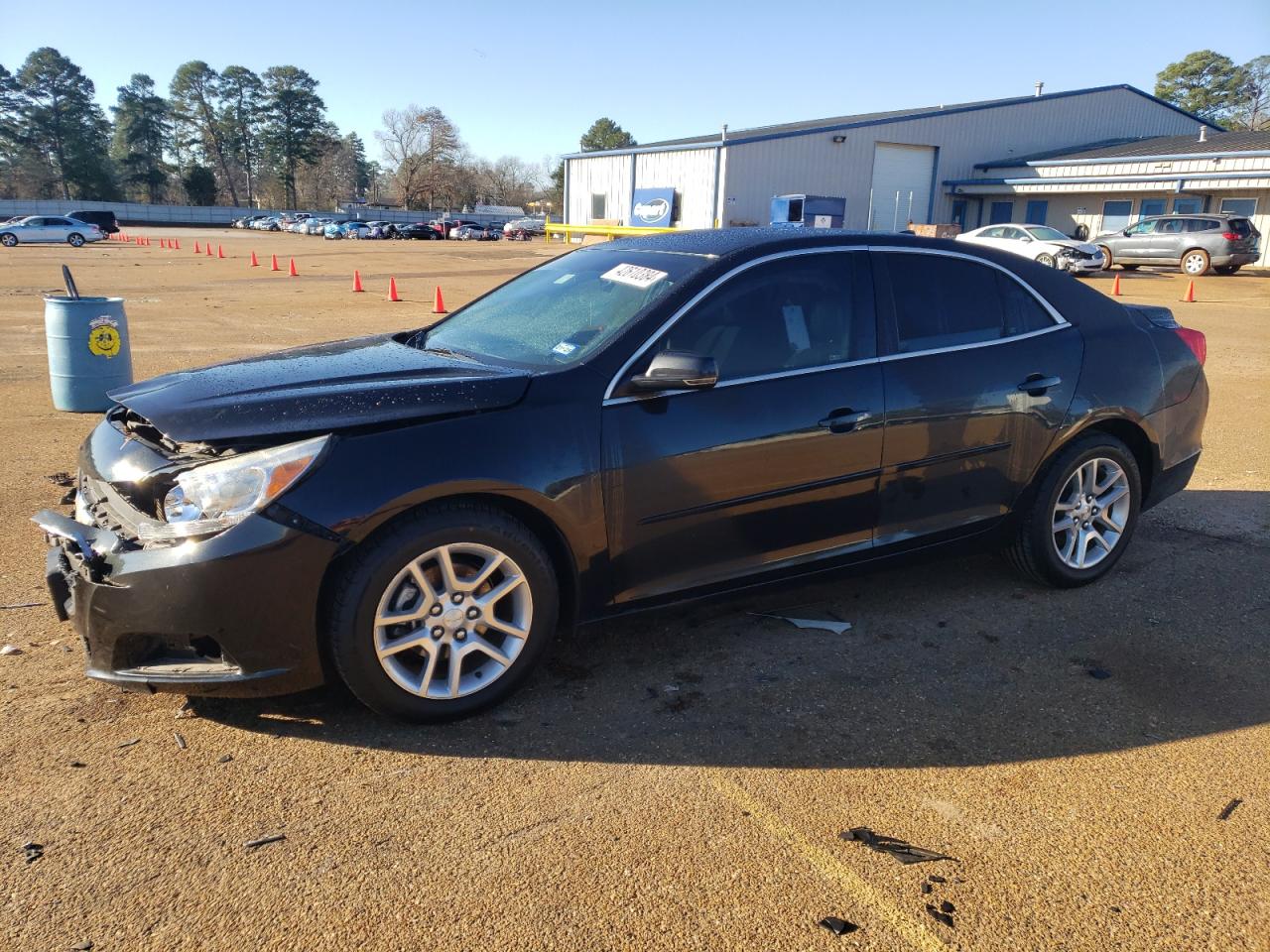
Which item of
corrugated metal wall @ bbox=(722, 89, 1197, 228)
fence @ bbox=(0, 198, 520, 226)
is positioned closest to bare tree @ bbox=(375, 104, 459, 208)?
fence @ bbox=(0, 198, 520, 226)

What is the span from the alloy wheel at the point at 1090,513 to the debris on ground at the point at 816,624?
1.19m

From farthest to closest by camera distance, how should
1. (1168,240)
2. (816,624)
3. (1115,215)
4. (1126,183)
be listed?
(1115,215) < (1126,183) < (1168,240) < (816,624)

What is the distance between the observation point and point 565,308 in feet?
13.0

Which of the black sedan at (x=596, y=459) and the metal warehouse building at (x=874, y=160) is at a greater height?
the metal warehouse building at (x=874, y=160)

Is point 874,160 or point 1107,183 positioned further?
point 874,160

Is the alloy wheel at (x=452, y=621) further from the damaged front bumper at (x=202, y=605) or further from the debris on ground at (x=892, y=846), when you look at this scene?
the debris on ground at (x=892, y=846)

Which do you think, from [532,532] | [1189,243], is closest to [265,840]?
[532,532]

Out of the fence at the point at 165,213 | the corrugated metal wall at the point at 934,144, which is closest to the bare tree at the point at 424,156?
the fence at the point at 165,213

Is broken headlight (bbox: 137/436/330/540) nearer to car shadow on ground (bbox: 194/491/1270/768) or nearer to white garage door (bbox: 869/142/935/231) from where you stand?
car shadow on ground (bbox: 194/491/1270/768)

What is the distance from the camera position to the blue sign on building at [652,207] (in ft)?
139

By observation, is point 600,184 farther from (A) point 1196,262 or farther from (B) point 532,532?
(B) point 532,532

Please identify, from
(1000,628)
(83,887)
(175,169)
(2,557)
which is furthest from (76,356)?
(175,169)

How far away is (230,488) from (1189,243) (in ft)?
107

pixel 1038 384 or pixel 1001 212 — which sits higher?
pixel 1001 212
